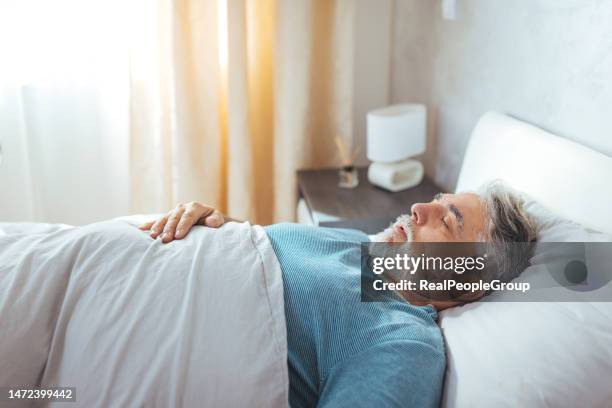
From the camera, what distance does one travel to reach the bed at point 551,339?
41.1 inches

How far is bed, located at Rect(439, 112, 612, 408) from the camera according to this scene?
1043 millimetres

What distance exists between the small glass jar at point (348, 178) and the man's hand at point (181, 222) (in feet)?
3.14

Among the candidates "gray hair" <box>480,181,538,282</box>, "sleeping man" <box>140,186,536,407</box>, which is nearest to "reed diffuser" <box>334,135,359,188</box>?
"sleeping man" <box>140,186,536,407</box>

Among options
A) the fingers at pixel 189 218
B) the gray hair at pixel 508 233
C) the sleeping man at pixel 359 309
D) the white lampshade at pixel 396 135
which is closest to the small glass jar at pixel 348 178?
the white lampshade at pixel 396 135

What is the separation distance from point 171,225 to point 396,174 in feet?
3.90

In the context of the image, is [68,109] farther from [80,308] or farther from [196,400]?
[196,400]

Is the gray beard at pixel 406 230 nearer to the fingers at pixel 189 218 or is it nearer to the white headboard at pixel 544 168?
the white headboard at pixel 544 168

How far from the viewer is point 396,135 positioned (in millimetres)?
2311

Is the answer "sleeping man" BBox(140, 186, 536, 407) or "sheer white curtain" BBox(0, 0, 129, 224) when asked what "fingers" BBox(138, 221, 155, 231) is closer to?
"sleeping man" BBox(140, 186, 536, 407)

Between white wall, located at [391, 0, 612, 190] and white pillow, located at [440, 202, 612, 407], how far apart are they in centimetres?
50

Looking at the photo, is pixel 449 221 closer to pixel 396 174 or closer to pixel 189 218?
pixel 189 218

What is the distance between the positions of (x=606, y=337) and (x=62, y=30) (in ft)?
7.08

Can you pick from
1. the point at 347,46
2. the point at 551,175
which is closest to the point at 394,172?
the point at 347,46

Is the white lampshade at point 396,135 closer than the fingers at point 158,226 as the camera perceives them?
No
